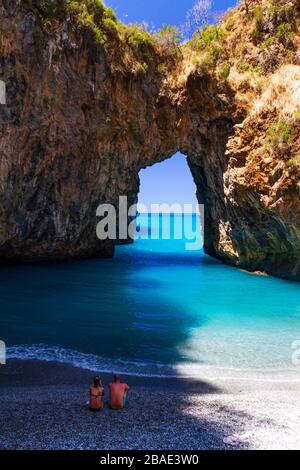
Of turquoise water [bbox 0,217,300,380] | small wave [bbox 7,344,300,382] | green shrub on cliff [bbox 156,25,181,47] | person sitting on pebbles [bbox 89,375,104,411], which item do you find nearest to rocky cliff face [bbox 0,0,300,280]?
green shrub on cliff [bbox 156,25,181,47]

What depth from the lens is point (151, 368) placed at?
34.6 ft

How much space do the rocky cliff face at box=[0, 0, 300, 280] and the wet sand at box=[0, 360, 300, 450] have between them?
44.7 feet

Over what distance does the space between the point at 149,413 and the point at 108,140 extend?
20.4 metres

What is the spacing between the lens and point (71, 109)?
22156mm

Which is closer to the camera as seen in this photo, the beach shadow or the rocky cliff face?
the beach shadow

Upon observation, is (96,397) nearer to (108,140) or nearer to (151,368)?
(151,368)

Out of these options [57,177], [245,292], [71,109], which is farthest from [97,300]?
[71,109]

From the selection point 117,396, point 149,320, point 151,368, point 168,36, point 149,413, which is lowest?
point 151,368

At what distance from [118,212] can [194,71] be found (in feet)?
43.9

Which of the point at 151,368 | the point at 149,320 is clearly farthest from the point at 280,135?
the point at 151,368

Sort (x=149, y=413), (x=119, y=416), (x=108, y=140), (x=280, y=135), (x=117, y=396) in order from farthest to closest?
(x=108, y=140) → (x=280, y=135) → (x=117, y=396) → (x=149, y=413) → (x=119, y=416)

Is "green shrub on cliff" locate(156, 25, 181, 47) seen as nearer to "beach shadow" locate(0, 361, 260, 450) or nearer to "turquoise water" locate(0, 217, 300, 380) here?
"turquoise water" locate(0, 217, 300, 380)

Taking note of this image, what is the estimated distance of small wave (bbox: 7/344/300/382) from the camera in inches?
403
